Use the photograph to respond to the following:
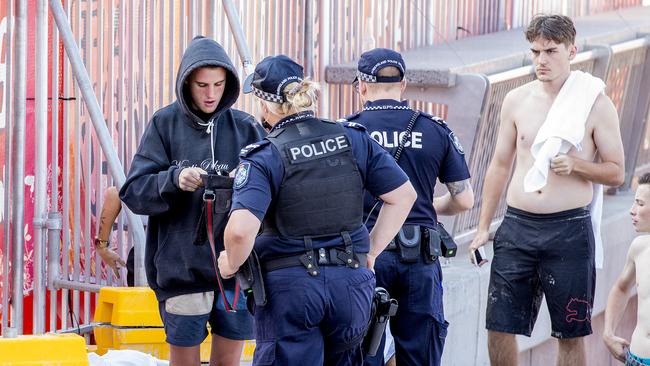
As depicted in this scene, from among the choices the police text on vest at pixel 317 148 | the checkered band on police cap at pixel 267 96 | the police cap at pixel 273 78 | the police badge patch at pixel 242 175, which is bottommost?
the police badge patch at pixel 242 175

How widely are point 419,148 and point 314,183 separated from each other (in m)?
1.07

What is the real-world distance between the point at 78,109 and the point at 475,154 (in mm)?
3017

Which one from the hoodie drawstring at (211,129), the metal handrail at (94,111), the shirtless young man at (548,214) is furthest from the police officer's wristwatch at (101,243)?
the shirtless young man at (548,214)

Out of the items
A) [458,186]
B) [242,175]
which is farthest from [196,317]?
[458,186]

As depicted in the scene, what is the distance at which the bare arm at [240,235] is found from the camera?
4461mm

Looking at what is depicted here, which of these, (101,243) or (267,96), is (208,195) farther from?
(101,243)

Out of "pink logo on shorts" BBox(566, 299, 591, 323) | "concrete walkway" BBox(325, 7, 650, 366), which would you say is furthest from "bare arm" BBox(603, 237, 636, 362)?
"concrete walkway" BBox(325, 7, 650, 366)

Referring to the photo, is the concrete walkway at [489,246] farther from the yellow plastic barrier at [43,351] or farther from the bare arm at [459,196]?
the yellow plastic barrier at [43,351]

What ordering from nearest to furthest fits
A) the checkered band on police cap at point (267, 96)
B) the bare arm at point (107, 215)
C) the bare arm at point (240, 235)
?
the bare arm at point (240, 235) → the checkered band on police cap at point (267, 96) → the bare arm at point (107, 215)

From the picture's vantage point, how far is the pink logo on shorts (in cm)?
637

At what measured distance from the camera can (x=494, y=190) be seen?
21.5ft

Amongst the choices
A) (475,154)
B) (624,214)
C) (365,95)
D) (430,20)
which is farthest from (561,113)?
(624,214)

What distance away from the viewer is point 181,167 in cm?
504

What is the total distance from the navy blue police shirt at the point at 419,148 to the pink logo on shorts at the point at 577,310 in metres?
1.09
